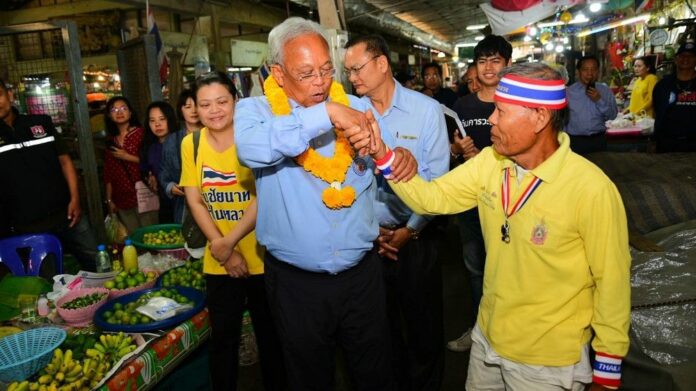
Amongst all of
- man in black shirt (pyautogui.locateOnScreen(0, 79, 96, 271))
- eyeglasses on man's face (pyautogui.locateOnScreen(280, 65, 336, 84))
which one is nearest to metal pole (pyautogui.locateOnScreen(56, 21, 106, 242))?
man in black shirt (pyautogui.locateOnScreen(0, 79, 96, 271))

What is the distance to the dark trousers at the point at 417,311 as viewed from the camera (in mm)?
3062

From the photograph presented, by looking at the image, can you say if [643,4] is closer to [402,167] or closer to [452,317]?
[452,317]

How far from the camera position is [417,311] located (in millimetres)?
3125

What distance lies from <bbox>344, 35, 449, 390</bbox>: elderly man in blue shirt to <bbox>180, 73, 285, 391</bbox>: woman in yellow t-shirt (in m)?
0.85

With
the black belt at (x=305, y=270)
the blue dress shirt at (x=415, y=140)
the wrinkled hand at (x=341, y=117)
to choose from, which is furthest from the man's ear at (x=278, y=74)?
the blue dress shirt at (x=415, y=140)

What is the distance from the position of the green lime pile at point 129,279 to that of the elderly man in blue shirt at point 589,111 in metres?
5.41

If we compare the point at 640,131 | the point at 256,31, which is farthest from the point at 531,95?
the point at 256,31

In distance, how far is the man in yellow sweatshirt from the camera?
179cm

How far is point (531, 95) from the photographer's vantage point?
1.84 meters

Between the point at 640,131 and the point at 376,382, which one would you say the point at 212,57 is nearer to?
the point at 640,131

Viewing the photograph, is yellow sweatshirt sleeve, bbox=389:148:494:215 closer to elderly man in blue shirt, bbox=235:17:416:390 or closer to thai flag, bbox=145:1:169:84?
elderly man in blue shirt, bbox=235:17:416:390

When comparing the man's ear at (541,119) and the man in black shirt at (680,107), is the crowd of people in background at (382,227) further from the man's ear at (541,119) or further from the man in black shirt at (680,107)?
the man in black shirt at (680,107)

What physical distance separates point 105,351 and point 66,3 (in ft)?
44.0

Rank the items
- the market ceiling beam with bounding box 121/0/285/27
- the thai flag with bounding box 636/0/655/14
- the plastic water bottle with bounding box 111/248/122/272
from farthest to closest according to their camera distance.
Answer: the thai flag with bounding box 636/0/655/14 < the market ceiling beam with bounding box 121/0/285/27 < the plastic water bottle with bounding box 111/248/122/272
